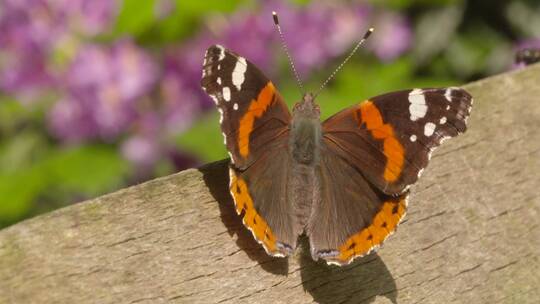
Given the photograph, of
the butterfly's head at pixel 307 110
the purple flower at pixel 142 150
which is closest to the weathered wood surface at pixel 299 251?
the butterfly's head at pixel 307 110

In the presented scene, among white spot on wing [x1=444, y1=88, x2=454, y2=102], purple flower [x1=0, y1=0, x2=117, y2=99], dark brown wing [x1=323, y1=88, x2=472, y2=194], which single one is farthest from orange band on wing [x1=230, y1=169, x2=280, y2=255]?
purple flower [x1=0, y1=0, x2=117, y2=99]

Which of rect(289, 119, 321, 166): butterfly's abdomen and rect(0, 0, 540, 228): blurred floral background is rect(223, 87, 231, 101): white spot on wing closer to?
rect(289, 119, 321, 166): butterfly's abdomen

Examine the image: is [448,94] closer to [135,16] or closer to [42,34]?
[135,16]

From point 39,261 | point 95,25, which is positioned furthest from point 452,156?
point 95,25

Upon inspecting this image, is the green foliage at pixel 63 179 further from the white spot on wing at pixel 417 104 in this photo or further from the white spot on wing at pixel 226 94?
the white spot on wing at pixel 417 104

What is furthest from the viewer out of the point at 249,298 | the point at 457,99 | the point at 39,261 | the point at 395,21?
the point at 395,21

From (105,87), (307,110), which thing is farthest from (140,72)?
(307,110)

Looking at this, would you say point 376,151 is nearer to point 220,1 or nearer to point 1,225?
point 220,1
